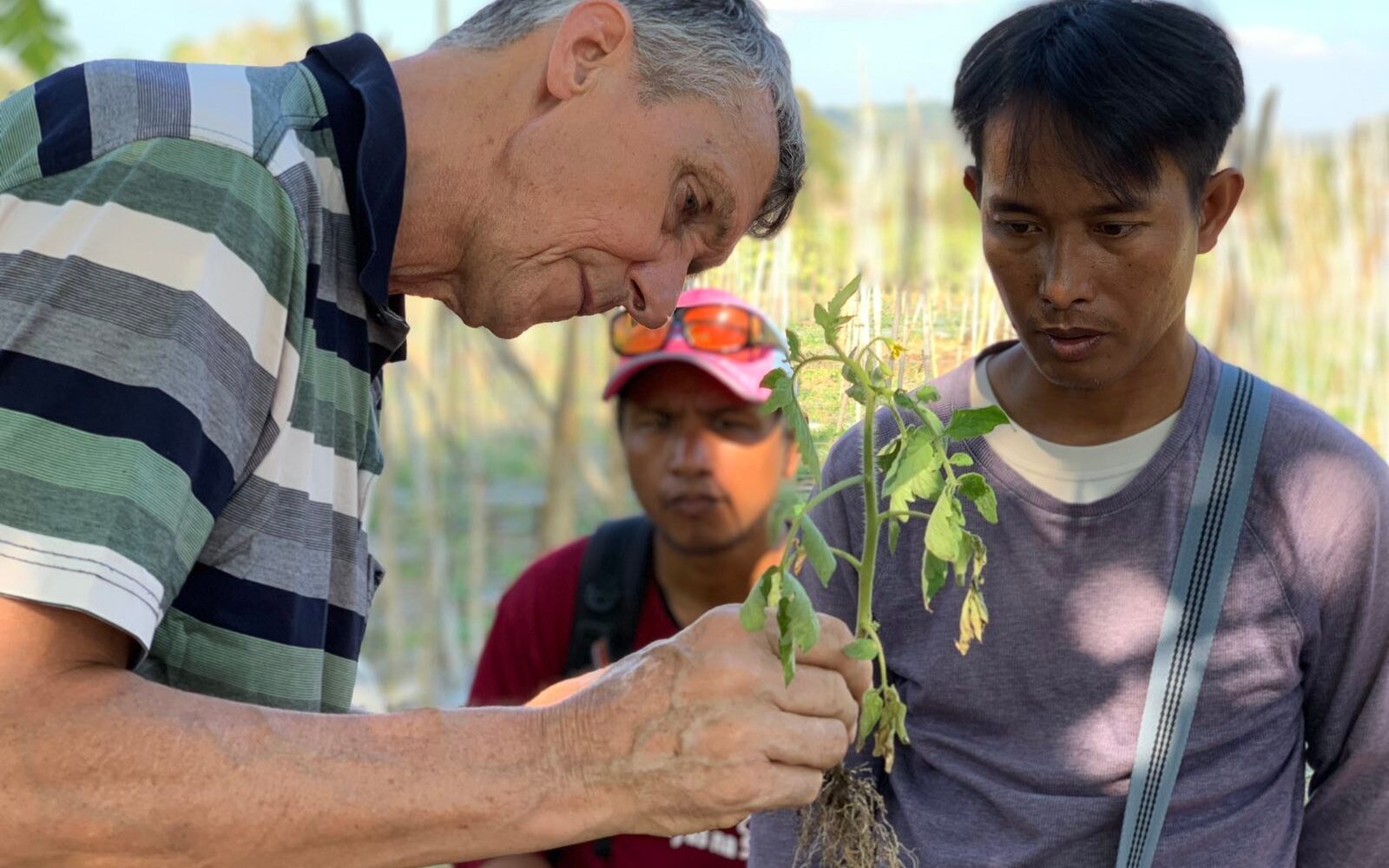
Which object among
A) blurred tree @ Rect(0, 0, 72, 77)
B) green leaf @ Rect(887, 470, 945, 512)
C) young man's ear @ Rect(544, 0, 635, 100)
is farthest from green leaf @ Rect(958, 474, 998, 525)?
blurred tree @ Rect(0, 0, 72, 77)

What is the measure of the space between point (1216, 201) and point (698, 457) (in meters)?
1.39

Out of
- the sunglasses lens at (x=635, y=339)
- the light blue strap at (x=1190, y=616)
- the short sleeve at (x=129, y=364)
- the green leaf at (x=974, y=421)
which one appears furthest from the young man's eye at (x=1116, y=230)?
the sunglasses lens at (x=635, y=339)

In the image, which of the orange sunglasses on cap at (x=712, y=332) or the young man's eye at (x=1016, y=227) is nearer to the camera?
the young man's eye at (x=1016, y=227)

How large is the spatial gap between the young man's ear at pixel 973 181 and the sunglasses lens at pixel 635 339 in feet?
3.54

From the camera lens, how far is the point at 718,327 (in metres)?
2.71

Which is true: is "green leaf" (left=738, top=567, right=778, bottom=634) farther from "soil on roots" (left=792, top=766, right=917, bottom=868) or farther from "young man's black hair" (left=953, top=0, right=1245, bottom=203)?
"young man's black hair" (left=953, top=0, right=1245, bottom=203)

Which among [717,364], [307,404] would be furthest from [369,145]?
[717,364]

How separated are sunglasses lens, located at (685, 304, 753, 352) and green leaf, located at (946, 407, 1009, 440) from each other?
3.71 feet

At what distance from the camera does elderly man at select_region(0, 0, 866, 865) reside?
1.15m

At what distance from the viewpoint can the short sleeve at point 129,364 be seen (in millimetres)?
1128

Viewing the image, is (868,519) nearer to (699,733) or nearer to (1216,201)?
(699,733)

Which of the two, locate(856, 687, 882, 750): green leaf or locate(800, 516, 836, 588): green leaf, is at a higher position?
locate(800, 516, 836, 588): green leaf

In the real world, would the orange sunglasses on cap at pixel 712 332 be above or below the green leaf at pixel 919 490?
above

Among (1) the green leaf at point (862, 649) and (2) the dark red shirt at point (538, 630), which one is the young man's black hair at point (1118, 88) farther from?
(2) the dark red shirt at point (538, 630)
